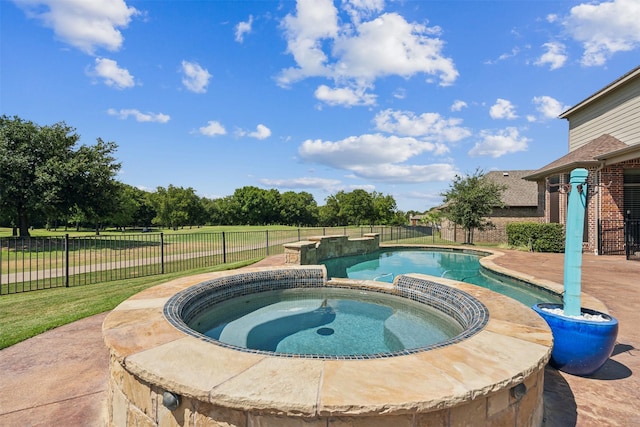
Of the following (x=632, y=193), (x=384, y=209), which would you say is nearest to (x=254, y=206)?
(x=384, y=209)

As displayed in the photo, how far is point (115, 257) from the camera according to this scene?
9203 millimetres

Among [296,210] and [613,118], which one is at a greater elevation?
[613,118]

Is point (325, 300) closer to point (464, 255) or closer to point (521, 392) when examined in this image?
point (521, 392)

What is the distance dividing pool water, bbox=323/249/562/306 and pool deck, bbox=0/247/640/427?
2469 mm

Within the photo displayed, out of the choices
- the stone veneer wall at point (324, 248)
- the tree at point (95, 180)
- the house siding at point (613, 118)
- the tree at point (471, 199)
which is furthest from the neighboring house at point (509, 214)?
the tree at point (95, 180)

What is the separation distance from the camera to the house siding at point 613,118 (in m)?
12.1

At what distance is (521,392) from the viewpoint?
2.05 m

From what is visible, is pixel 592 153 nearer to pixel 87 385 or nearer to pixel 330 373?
pixel 330 373

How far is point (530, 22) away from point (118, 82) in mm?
13435

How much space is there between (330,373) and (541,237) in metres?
14.9

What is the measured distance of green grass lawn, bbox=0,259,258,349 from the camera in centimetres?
436

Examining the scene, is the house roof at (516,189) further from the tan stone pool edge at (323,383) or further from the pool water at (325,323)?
the tan stone pool edge at (323,383)

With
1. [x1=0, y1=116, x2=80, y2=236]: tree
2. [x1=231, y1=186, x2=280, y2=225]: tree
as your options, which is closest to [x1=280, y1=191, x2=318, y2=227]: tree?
[x1=231, y1=186, x2=280, y2=225]: tree

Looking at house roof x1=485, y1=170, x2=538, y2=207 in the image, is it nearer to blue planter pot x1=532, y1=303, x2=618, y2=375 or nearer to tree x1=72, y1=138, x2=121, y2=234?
blue planter pot x1=532, y1=303, x2=618, y2=375
